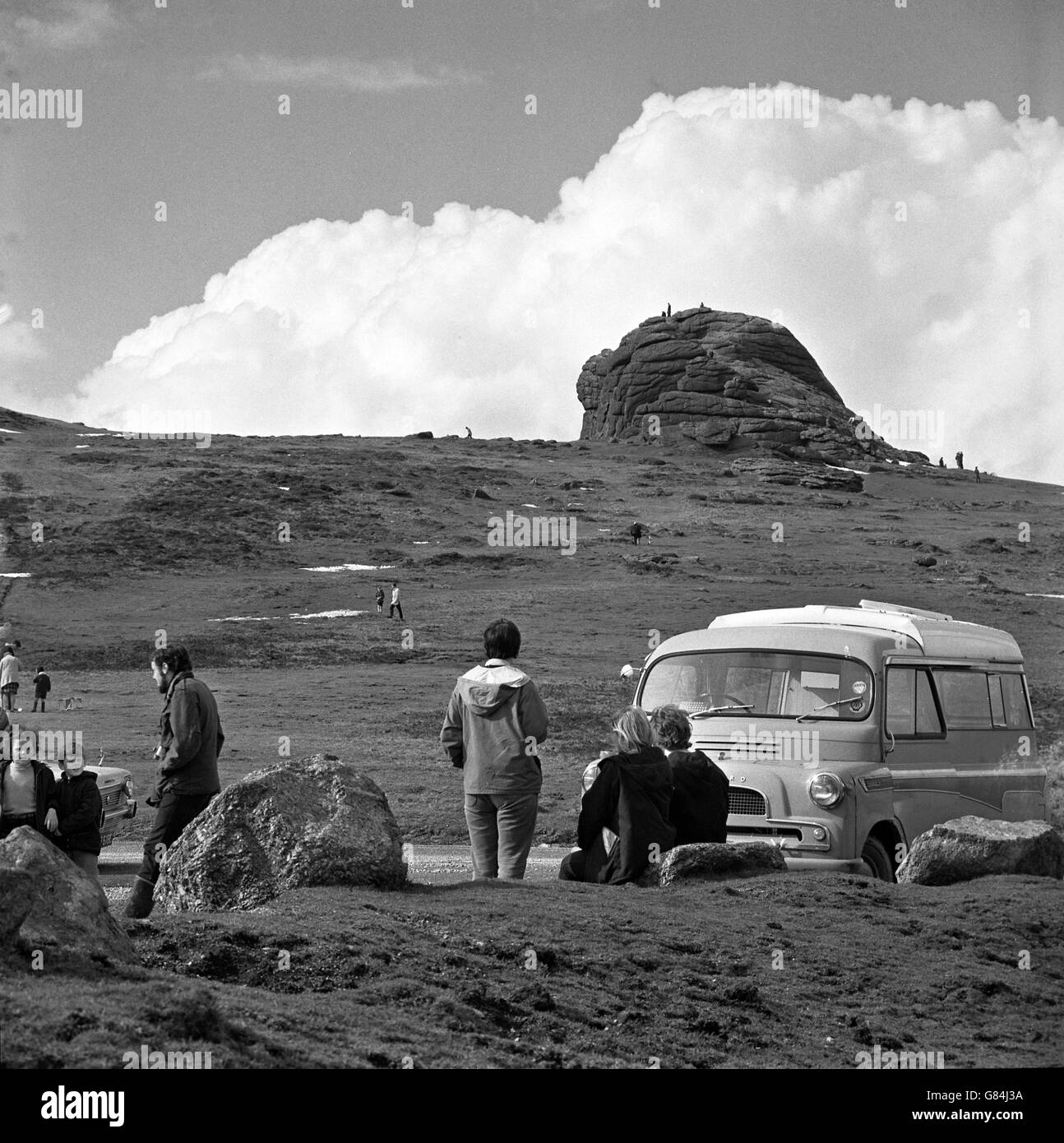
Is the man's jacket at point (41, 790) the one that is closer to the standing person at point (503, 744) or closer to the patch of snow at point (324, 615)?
the standing person at point (503, 744)

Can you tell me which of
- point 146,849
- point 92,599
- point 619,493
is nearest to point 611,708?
point 146,849

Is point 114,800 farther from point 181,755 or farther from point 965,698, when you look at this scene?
point 965,698

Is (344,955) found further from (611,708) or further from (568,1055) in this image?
(611,708)

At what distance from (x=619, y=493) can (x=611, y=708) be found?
7547cm

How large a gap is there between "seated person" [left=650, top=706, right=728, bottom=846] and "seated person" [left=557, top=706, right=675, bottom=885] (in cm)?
46

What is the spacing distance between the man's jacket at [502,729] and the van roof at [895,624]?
369cm

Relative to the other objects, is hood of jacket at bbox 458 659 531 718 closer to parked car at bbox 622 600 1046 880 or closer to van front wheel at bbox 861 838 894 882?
parked car at bbox 622 600 1046 880

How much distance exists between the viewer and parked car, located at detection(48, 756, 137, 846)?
51.4 feet

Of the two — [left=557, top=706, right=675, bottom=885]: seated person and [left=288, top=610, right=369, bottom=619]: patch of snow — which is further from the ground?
[left=288, top=610, right=369, bottom=619]: patch of snow

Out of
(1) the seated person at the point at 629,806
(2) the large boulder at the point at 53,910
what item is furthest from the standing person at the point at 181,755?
(2) the large boulder at the point at 53,910

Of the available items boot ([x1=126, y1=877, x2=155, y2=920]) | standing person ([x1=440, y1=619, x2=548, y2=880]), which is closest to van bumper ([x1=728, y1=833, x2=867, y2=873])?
standing person ([x1=440, y1=619, x2=548, y2=880])

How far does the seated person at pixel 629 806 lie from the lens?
10.7 meters

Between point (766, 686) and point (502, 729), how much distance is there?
3.33 metres

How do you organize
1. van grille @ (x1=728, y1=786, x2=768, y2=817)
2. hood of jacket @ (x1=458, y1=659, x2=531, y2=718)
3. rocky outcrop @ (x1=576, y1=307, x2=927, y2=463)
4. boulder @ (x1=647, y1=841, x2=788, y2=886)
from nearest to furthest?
boulder @ (x1=647, y1=841, x2=788, y2=886) → hood of jacket @ (x1=458, y1=659, x2=531, y2=718) → van grille @ (x1=728, y1=786, x2=768, y2=817) → rocky outcrop @ (x1=576, y1=307, x2=927, y2=463)
